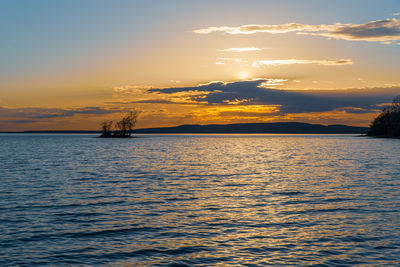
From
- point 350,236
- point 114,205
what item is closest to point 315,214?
point 350,236

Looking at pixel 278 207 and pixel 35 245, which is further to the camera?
pixel 278 207

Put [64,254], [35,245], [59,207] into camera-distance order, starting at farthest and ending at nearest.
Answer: [59,207], [35,245], [64,254]

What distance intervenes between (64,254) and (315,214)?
611 inches

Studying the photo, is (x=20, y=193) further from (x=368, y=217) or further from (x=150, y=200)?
(x=368, y=217)

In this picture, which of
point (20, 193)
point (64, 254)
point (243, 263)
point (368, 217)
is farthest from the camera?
point (20, 193)

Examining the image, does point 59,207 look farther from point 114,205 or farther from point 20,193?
point 20,193

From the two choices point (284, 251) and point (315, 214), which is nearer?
point (284, 251)

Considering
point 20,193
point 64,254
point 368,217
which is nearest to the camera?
point 64,254

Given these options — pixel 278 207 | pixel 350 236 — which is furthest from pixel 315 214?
pixel 350 236

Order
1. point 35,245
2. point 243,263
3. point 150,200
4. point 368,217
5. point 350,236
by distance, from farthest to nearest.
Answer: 1. point 150,200
2. point 368,217
3. point 350,236
4. point 35,245
5. point 243,263

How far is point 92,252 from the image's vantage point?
16.7 metres

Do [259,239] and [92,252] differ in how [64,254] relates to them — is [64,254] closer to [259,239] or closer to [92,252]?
[92,252]

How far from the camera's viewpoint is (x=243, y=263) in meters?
15.3

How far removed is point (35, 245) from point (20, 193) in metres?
16.5
